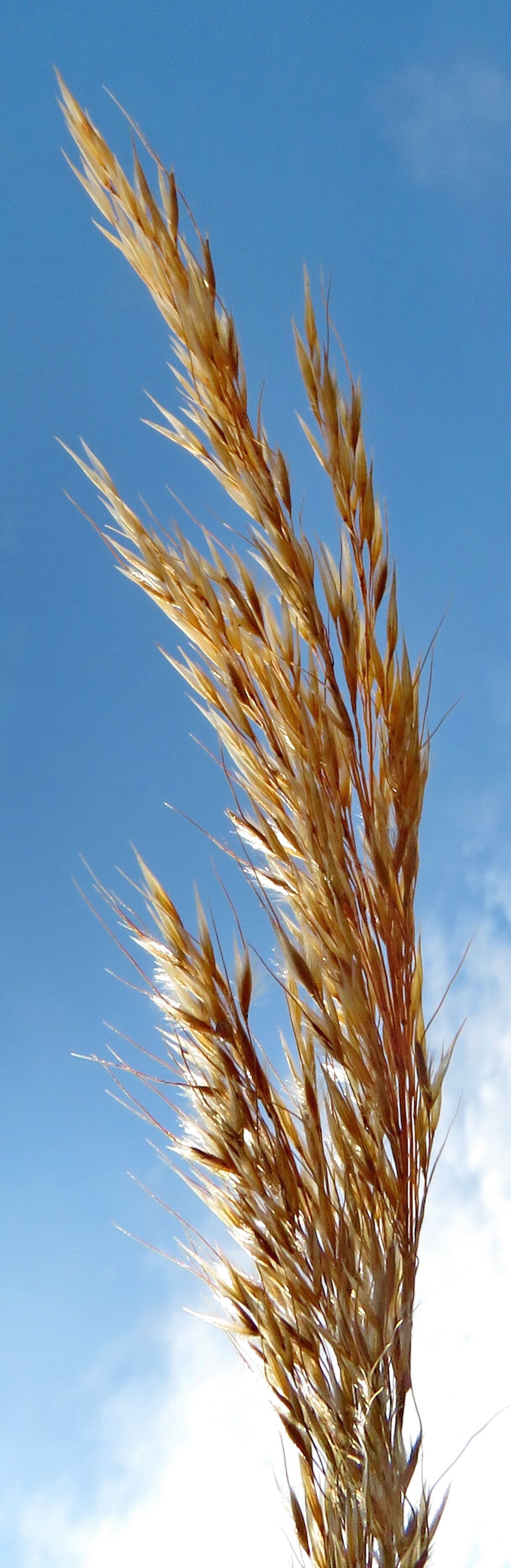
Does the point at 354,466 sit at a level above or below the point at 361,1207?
above

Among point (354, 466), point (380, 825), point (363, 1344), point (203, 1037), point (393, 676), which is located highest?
point (354, 466)

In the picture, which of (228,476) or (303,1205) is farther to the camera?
(228,476)

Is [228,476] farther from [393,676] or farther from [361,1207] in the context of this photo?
[361,1207]

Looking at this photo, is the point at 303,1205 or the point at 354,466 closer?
the point at 303,1205

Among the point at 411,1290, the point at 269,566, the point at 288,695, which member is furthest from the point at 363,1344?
the point at 269,566

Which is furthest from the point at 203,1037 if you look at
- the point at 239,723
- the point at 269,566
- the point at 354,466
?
the point at 354,466

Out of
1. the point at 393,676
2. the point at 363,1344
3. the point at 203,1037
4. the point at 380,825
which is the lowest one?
the point at 363,1344

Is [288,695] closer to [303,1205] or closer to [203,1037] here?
[203,1037]

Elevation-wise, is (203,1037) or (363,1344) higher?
(203,1037)
